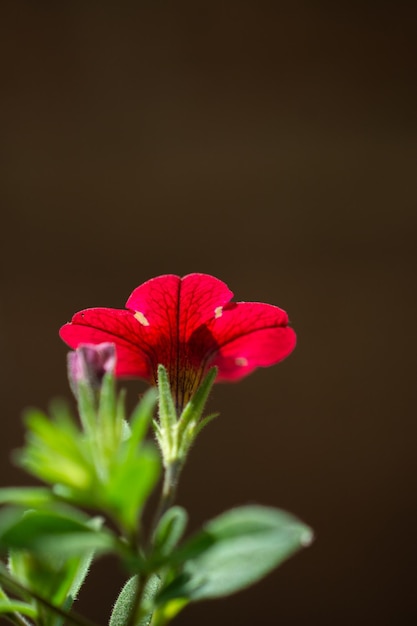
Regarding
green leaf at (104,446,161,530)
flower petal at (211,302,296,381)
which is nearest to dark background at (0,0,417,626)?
flower petal at (211,302,296,381)

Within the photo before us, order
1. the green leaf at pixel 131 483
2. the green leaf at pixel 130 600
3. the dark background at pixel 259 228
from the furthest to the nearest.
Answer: the dark background at pixel 259 228, the green leaf at pixel 130 600, the green leaf at pixel 131 483

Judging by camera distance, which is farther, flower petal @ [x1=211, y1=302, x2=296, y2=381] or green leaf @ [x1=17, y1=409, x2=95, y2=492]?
flower petal @ [x1=211, y1=302, x2=296, y2=381]

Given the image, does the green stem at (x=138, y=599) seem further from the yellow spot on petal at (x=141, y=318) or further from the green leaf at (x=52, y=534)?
the yellow spot on petal at (x=141, y=318)

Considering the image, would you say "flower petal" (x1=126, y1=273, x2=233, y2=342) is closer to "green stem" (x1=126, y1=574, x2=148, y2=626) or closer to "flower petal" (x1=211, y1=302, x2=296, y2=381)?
"flower petal" (x1=211, y1=302, x2=296, y2=381)

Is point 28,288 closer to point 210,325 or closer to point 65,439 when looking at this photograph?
point 210,325

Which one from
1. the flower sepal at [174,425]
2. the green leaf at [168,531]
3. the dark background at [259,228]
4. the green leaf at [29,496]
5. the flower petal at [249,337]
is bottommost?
the green leaf at [168,531]

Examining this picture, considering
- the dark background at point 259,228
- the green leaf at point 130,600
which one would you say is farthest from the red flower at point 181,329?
the dark background at point 259,228

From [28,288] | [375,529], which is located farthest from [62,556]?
[375,529]
